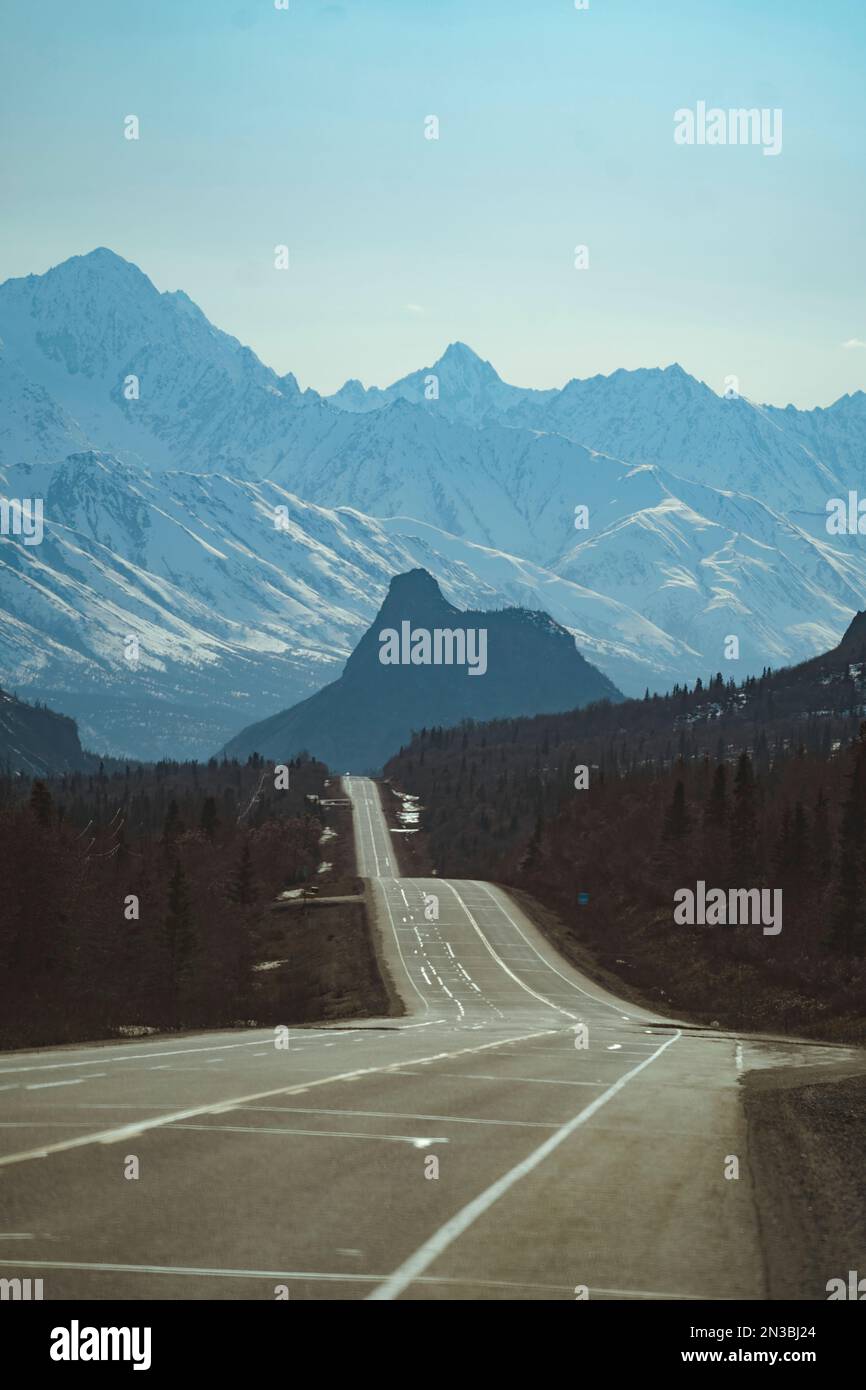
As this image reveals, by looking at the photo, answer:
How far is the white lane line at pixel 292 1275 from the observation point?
37.8 feet

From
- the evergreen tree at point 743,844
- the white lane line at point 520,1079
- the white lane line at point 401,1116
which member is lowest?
the white lane line at point 520,1079

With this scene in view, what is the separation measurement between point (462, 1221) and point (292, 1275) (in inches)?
98.3

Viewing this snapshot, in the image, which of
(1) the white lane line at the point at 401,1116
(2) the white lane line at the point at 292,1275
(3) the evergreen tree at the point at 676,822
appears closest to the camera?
(2) the white lane line at the point at 292,1275

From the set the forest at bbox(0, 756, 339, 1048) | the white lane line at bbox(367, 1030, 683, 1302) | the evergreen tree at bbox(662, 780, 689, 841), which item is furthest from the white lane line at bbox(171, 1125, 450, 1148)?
the evergreen tree at bbox(662, 780, 689, 841)

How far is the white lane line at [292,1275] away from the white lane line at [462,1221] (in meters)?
0.19

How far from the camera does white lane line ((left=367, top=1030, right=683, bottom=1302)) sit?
11.6 metres

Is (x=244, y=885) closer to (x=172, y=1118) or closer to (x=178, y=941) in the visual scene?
(x=178, y=941)

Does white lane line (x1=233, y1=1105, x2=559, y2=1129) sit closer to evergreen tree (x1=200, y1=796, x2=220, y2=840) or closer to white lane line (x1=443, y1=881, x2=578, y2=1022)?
white lane line (x1=443, y1=881, x2=578, y2=1022)

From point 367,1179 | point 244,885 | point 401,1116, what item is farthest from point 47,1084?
point 244,885

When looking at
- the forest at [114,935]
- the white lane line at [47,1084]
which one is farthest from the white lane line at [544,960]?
the white lane line at [47,1084]

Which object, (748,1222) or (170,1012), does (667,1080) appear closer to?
Result: (748,1222)

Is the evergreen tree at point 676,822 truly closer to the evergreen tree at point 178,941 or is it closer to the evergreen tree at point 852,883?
the evergreen tree at point 852,883

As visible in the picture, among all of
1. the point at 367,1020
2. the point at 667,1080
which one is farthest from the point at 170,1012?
the point at 667,1080
